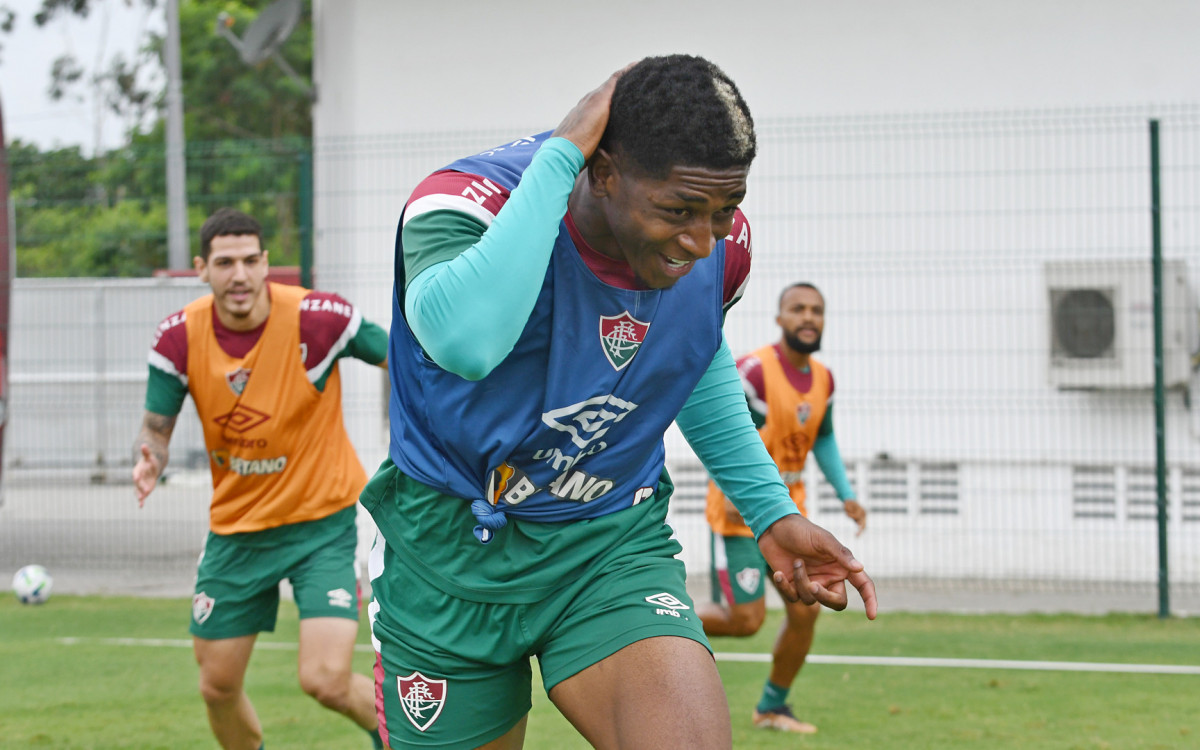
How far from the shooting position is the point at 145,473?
4.70 meters

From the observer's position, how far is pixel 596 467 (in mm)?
2705

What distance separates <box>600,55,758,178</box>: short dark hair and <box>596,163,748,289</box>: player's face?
0.02 metres

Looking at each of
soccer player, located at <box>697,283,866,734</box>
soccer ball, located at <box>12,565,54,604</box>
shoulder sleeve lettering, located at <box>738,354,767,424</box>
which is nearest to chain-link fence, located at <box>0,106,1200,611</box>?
soccer ball, located at <box>12,565,54,604</box>

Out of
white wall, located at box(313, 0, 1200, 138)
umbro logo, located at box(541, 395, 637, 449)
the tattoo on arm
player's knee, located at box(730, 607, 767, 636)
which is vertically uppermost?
white wall, located at box(313, 0, 1200, 138)

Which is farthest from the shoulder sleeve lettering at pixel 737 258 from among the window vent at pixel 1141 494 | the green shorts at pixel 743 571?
the window vent at pixel 1141 494

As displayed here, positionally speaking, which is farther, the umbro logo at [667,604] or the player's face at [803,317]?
the player's face at [803,317]

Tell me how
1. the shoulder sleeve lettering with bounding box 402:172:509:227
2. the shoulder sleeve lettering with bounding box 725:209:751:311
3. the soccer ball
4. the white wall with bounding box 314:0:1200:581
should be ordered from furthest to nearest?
1. the white wall with bounding box 314:0:1200:581
2. the soccer ball
3. the shoulder sleeve lettering with bounding box 725:209:751:311
4. the shoulder sleeve lettering with bounding box 402:172:509:227

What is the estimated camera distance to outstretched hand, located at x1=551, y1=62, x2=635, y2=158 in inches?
87.3

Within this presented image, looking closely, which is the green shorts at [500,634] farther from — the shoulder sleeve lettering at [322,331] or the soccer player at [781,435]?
the soccer player at [781,435]

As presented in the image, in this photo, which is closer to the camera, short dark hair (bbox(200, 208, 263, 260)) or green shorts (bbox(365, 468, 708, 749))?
green shorts (bbox(365, 468, 708, 749))

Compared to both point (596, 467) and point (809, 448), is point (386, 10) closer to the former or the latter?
point (809, 448)

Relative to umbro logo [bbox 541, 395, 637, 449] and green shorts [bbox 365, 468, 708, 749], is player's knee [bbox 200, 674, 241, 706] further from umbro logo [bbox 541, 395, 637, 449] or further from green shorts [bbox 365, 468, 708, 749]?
umbro logo [bbox 541, 395, 637, 449]

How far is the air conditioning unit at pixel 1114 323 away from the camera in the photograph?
364 inches

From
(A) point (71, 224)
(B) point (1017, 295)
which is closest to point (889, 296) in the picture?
(B) point (1017, 295)
